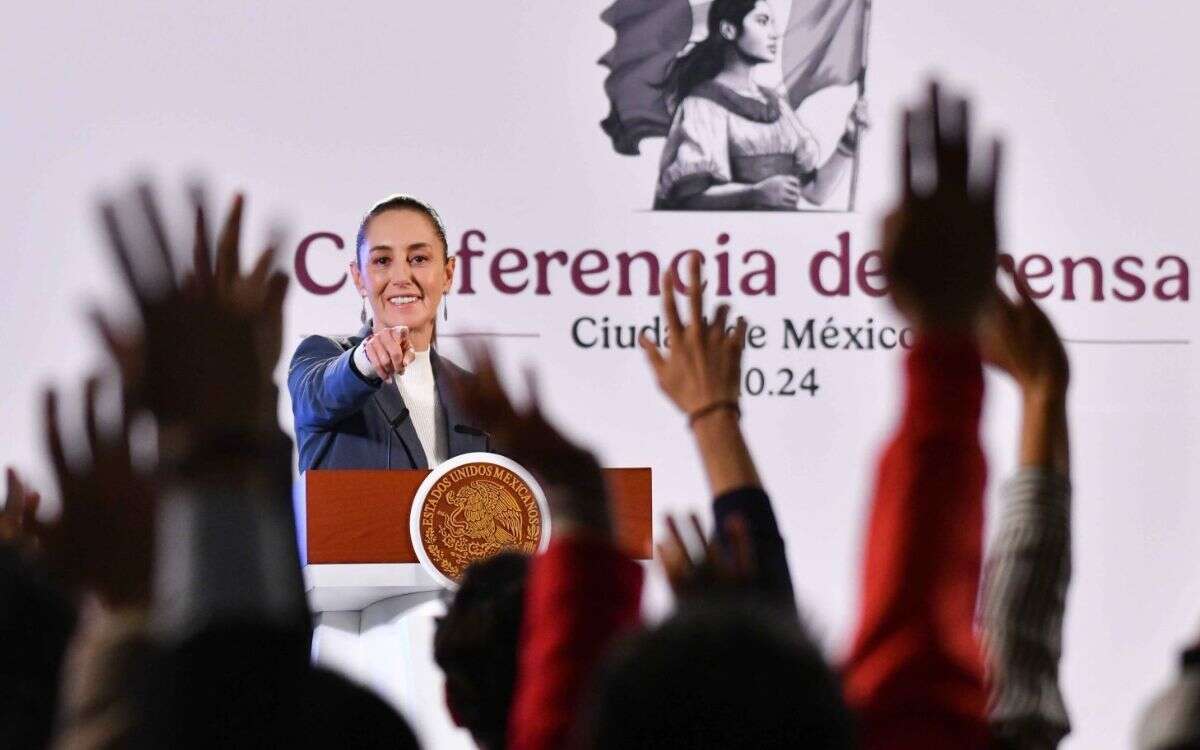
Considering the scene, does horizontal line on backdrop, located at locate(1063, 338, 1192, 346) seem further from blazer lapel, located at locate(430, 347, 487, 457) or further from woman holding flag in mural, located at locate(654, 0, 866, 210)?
blazer lapel, located at locate(430, 347, 487, 457)

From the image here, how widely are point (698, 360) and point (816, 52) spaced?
442 centimetres

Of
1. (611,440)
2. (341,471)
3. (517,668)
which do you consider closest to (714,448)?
(517,668)

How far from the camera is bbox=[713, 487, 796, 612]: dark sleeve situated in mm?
1273

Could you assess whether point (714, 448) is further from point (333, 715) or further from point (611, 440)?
point (611, 440)

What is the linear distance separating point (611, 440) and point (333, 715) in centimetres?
449

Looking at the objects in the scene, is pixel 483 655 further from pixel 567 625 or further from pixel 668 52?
pixel 668 52

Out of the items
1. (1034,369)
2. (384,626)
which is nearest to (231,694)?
(1034,369)

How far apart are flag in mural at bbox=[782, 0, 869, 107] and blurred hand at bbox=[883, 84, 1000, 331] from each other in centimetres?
462

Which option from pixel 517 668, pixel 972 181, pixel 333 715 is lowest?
pixel 517 668

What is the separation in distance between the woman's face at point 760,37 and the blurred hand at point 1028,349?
14.6 ft

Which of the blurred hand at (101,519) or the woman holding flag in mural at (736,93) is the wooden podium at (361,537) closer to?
the woman holding flag in mural at (736,93)

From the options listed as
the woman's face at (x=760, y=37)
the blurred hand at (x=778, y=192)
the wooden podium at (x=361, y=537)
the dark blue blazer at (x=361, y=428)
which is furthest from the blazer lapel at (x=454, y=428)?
the woman's face at (x=760, y=37)

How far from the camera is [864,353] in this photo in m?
5.63

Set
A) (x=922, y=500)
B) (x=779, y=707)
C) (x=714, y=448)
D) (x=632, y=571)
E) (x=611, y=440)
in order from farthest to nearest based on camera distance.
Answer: (x=611, y=440)
(x=714, y=448)
(x=632, y=571)
(x=922, y=500)
(x=779, y=707)
